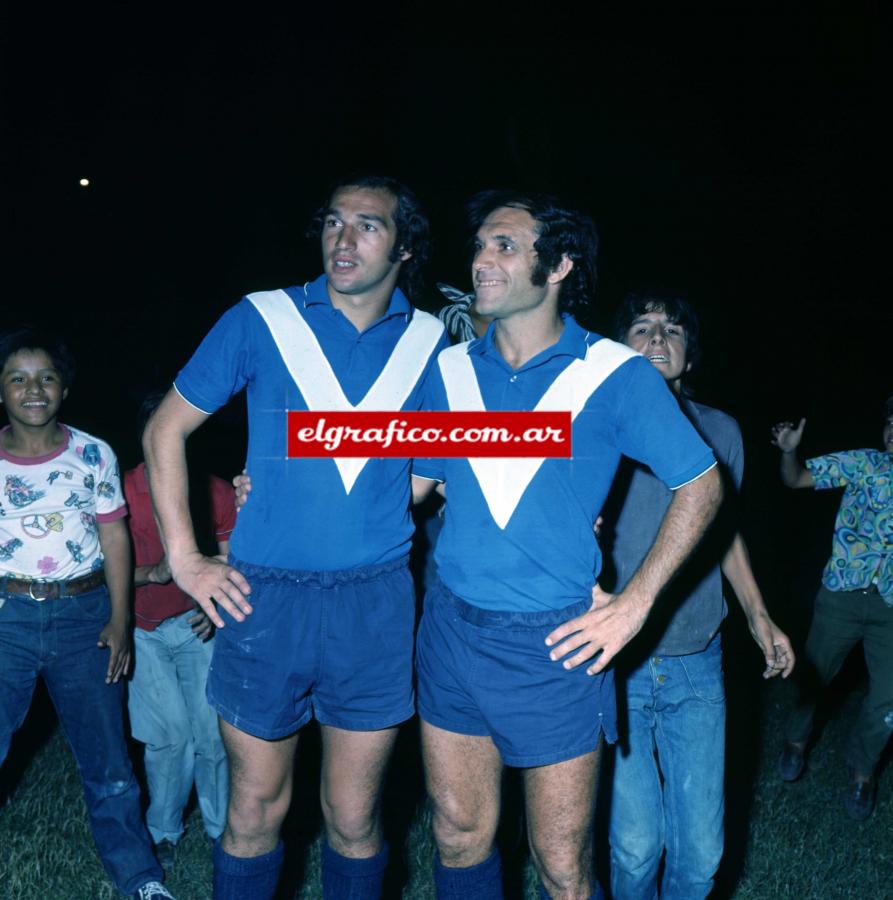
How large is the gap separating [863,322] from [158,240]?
15.0m

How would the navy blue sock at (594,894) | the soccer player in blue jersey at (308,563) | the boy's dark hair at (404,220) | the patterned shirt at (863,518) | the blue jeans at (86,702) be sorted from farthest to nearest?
the patterned shirt at (863,518) < the blue jeans at (86,702) < the boy's dark hair at (404,220) < the soccer player in blue jersey at (308,563) < the navy blue sock at (594,894)

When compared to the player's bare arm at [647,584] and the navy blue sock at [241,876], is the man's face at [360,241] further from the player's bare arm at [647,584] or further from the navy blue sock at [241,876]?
the navy blue sock at [241,876]

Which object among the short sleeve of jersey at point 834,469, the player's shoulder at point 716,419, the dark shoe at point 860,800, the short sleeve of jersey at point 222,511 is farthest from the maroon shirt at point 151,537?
the dark shoe at point 860,800

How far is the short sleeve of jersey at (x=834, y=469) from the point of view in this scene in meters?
4.80

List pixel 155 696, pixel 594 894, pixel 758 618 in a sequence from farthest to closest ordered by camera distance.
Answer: pixel 155 696, pixel 758 618, pixel 594 894

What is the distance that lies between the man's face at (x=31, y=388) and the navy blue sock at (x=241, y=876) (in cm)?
184

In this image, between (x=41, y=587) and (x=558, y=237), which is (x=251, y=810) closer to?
(x=41, y=587)

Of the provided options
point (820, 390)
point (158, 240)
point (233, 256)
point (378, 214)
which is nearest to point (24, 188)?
point (158, 240)

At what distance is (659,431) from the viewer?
2.41 m

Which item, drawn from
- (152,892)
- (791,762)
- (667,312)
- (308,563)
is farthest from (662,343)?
(791,762)

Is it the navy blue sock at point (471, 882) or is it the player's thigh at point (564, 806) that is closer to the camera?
the player's thigh at point (564, 806)

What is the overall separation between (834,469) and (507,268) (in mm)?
3032

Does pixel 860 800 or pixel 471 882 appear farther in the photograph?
pixel 860 800

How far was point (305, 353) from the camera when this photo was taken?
2678mm
